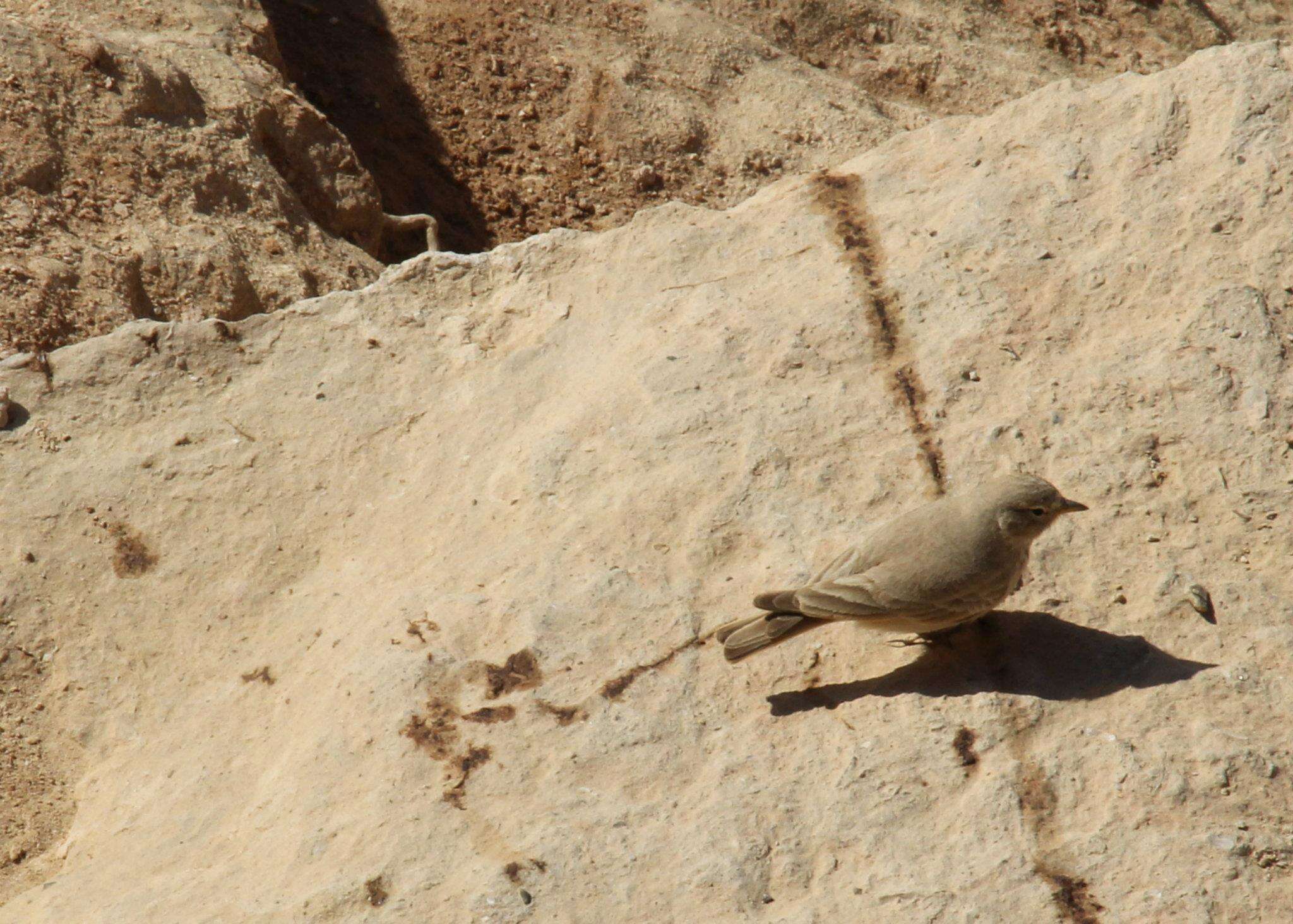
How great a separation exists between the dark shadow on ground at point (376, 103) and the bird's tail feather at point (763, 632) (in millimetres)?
4606

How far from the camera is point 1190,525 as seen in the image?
416 centimetres

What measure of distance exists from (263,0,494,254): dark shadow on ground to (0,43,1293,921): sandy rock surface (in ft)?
8.22

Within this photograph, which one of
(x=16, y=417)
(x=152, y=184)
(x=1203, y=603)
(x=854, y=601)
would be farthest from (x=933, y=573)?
(x=152, y=184)

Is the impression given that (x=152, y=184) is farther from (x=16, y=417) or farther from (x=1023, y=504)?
(x=1023, y=504)

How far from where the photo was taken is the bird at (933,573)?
3.73 m

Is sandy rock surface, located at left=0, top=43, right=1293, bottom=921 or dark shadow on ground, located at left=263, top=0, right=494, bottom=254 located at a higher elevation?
dark shadow on ground, located at left=263, top=0, right=494, bottom=254

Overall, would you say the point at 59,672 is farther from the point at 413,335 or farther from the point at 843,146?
the point at 843,146

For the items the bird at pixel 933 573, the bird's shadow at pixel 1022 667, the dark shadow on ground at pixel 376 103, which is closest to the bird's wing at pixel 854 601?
the bird at pixel 933 573

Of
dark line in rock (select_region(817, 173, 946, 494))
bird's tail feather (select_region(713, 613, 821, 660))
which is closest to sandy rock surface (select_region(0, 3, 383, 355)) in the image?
dark line in rock (select_region(817, 173, 946, 494))

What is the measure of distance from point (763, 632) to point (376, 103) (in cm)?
601

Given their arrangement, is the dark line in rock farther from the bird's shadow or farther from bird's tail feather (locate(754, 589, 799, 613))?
bird's tail feather (locate(754, 589, 799, 613))

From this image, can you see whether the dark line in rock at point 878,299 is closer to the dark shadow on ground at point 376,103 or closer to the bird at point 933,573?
the bird at point 933,573

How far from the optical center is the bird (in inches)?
147

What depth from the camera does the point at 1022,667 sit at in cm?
389
